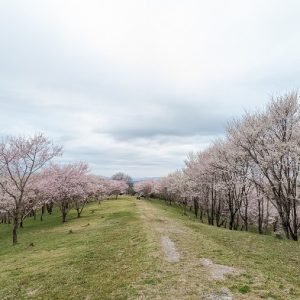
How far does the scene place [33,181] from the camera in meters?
55.0

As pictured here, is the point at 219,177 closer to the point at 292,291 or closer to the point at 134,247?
the point at 134,247

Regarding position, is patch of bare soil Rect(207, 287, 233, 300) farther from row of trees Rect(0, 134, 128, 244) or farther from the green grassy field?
row of trees Rect(0, 134, 128, 244)

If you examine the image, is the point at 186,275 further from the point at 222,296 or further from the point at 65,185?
the point at 65,185

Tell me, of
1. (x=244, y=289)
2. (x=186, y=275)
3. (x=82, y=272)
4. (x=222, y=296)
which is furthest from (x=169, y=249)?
(x=222, y=296)

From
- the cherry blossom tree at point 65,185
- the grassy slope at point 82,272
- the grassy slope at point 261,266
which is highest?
the cherry blossom tree at point 65,185

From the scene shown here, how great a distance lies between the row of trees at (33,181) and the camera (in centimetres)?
3834

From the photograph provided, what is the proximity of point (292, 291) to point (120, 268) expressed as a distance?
8841mm

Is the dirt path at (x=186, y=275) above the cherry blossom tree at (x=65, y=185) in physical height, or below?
below

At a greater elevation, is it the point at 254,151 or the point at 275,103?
the point at 275,103

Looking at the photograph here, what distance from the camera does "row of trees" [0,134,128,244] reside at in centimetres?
3834

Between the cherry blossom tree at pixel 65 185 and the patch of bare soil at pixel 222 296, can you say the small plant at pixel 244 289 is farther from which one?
the cherry blossom tree at pixel 65 185

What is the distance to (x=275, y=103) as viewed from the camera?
34750 millimetres

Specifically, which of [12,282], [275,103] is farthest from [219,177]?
[12,282]

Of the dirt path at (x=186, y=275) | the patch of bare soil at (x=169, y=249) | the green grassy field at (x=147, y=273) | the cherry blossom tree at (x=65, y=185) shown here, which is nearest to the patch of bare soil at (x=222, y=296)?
the dirt path at (x=186, y=275)
